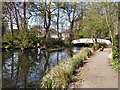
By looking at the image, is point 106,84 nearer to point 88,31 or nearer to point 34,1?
point 88,31

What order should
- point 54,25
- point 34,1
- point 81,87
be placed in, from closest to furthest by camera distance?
1. point 81,87
2. point 34,1
3. point 54,25

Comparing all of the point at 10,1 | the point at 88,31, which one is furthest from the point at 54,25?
the point at 88,31

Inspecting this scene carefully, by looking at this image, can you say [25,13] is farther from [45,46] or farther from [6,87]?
[6,87]

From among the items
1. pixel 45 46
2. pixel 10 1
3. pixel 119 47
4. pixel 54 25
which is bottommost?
pixel 45 46

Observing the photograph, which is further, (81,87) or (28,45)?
(28,45)

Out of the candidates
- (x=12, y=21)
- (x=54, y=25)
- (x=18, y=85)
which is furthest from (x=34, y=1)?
(x=18, y=85)

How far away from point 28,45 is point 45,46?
13.9ft

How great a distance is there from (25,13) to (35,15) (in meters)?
2.24

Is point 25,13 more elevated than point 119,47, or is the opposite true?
point 25,13

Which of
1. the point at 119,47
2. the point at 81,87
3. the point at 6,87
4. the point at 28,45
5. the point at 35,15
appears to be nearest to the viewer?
the point at 81,87

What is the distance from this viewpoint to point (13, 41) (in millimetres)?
23906

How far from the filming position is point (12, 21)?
28.1 m

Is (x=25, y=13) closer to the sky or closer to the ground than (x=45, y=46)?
closer to the sky

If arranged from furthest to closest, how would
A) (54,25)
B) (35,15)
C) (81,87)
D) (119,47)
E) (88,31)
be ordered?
(54,25), (35,15), (88,31), (119,47), (81,87)
